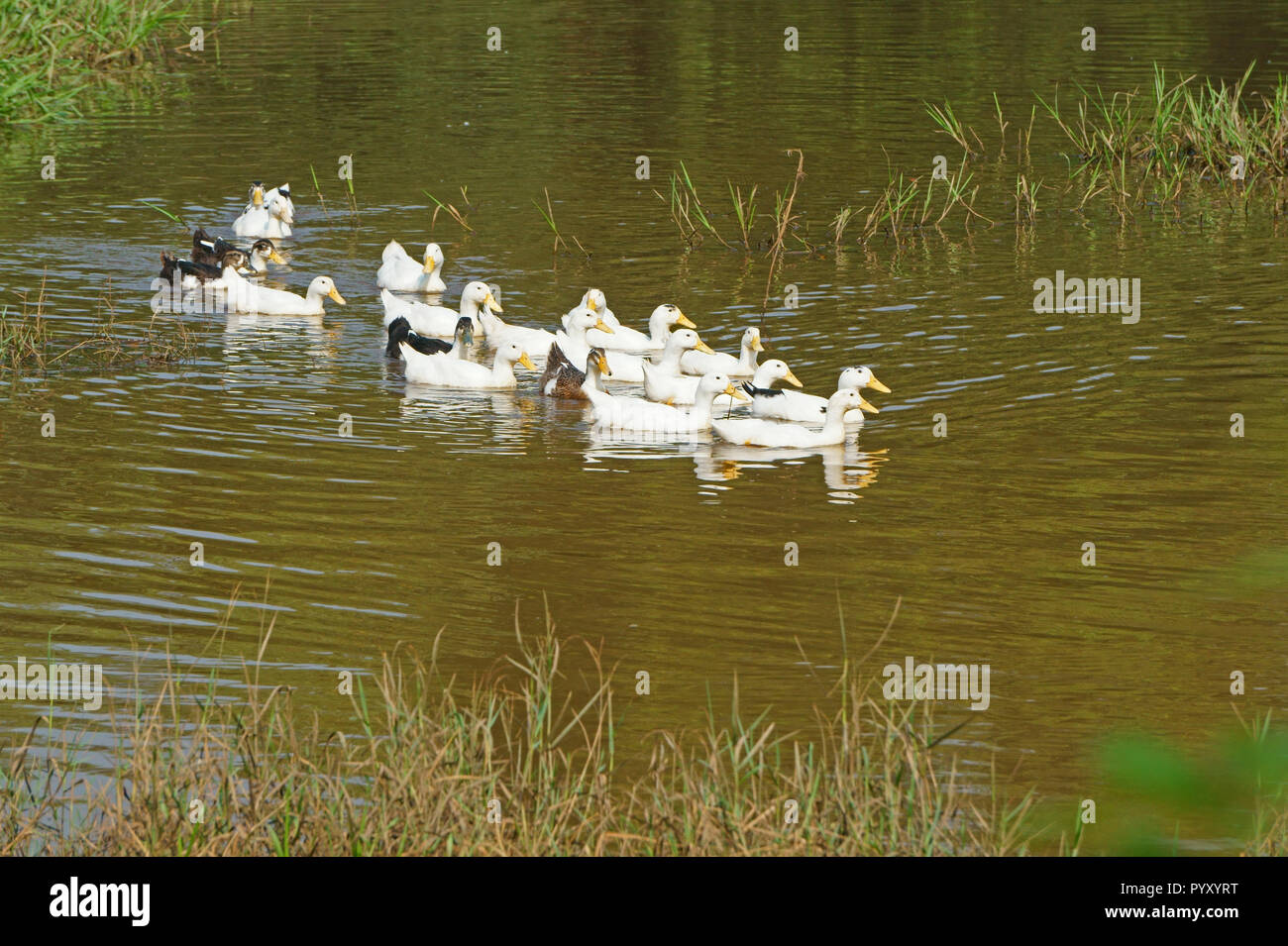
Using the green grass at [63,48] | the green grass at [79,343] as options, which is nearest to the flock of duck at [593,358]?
the green grass at [79,343]

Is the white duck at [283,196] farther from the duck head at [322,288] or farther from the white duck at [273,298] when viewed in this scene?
the duck head at [322,288]

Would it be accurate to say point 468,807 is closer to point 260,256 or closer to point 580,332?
point 580,332

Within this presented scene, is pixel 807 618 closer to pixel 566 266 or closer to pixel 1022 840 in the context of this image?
pixel 1022 840

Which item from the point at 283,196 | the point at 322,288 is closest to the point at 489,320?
the point at 322,288

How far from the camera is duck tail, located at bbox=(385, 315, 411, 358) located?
1385 cm

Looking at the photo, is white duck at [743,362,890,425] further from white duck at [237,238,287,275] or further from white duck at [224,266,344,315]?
white duck at [237,238,287,275]

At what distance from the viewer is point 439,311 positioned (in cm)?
1463

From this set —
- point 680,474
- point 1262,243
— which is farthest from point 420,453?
point 1262,243

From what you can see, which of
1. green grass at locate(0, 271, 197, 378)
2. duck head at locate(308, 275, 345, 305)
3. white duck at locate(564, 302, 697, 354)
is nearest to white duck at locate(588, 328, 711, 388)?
white duck at locate(564, 302, 697, 354)

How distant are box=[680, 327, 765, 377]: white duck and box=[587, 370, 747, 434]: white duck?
0.67 meters

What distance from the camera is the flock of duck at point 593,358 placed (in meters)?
12.1

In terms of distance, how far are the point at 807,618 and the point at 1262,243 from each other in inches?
415

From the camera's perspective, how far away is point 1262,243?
1705 cm

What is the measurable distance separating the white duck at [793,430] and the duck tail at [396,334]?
3200 millimetres
